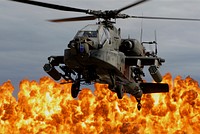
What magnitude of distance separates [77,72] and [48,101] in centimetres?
4110

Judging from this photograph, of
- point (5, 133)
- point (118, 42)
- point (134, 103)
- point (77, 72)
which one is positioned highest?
point (118, 42)

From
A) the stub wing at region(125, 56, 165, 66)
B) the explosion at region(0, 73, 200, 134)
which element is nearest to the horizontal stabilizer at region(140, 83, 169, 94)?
the stub wing at region(125, 56, 165, 66)

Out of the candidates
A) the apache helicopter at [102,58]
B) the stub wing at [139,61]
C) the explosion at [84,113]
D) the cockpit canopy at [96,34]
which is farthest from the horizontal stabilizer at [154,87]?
the explosion at [84,113]

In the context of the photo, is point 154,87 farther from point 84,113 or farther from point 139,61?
point 84,113

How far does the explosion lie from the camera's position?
218 feet

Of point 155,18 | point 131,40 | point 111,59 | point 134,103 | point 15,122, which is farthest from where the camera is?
point 15,122

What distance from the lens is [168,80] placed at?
63312mm

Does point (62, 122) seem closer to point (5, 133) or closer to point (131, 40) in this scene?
point (5, 133)

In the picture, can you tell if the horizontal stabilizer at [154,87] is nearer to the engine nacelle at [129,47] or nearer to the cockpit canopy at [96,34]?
the engine nacelle at [129,47]

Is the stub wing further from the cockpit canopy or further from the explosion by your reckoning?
the explosion

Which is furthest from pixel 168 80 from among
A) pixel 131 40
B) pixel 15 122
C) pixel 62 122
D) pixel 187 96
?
pixel 131 40

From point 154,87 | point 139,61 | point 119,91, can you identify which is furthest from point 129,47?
point 154,87

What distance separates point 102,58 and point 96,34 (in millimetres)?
1772

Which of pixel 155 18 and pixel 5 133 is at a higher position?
pixel 155 18
